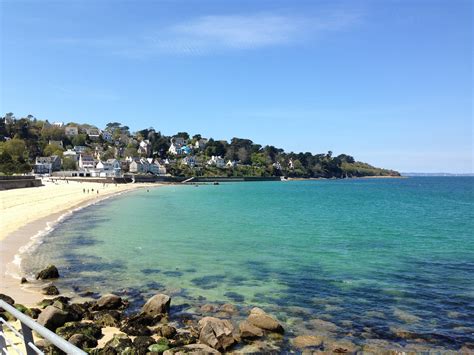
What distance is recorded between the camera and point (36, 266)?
1906cm

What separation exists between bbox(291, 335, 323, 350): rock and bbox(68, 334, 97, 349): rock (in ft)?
16.9

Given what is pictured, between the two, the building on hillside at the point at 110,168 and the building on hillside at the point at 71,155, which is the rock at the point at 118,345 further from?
the building on hillside at the point at 71,155

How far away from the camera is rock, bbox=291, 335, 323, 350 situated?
1044 cm

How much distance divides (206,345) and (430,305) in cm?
834

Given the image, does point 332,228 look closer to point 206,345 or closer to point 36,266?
point 36,266

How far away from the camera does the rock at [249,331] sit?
10850mm

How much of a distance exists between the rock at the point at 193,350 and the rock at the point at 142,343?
59cm

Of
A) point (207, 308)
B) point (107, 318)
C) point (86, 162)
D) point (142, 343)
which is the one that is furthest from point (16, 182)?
point (86, 162)

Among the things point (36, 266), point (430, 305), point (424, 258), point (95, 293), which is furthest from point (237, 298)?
point (424, 258)

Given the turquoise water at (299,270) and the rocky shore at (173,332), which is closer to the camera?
the rocky shore at (173,332)

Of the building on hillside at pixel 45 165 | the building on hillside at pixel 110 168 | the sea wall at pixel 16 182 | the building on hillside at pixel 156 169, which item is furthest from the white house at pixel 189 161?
the sea wall at pixel 16 182

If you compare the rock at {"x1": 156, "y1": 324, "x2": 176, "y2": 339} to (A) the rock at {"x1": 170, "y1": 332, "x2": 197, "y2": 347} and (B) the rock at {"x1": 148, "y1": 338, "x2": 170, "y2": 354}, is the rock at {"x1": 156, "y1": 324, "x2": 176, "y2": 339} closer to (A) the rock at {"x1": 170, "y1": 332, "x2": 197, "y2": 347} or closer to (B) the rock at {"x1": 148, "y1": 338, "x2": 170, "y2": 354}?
(A) the rock at {"x1": 170, "y1": 332, "x2": 197, "y2": 347}

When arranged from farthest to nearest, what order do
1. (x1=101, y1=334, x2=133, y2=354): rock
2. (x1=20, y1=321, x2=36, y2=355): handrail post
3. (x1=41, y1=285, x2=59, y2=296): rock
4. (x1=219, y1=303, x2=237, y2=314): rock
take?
(x1=41, y1=285, x2=59, y2=296): rock
(x1=219, y1=303, x2=237, y2=314): rock
(x1=101, y1=334, x2=133, y2=354): rock
(x1=20, y1=321, x2=36, y2=355): handrail post

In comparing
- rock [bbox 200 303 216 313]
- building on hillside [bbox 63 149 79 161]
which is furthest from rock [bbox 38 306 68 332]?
building on hillside [bbox 63 149 79 161]
